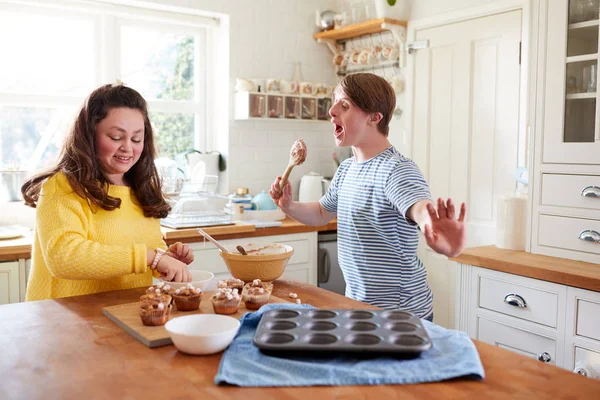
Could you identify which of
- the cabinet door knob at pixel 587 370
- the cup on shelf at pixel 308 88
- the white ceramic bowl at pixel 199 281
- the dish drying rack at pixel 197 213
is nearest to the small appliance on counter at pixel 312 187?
the cup on shelf at pixel 308 88

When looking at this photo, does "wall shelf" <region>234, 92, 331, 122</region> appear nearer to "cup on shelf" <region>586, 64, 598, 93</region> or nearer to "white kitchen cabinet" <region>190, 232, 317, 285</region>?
"white kitchen cabinet" <region>190, 232, 317, 285</region>

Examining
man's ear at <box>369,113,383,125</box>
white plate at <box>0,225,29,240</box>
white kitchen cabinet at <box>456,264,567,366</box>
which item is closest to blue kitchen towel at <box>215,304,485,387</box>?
man's ear at <box>369,113,383,125</box>

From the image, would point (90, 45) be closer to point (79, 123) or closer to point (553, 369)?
point (79, 123)

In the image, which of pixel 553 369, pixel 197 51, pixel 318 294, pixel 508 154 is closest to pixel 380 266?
pixel 318 294

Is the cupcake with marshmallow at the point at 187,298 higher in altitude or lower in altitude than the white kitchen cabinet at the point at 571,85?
lower

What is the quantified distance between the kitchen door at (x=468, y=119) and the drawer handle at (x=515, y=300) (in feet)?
2.39

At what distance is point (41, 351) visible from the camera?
4.40 ft

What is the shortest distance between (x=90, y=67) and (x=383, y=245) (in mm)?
2505

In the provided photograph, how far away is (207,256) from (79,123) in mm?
1548

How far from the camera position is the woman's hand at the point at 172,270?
1.75 metres

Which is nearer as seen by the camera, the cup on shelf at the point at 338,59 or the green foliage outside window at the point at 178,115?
the green foliage outside window at the point at 178,115

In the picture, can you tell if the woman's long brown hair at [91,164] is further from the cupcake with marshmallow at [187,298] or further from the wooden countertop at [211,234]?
the wooden countertop at [211,234]

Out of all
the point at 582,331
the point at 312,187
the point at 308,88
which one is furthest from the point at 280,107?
the point at 582,331

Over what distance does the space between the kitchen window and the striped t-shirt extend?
1.70 meters
